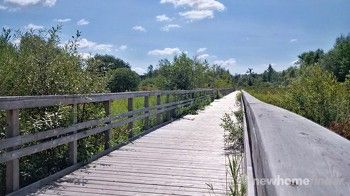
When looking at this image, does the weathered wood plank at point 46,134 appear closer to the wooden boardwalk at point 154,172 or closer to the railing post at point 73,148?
the railing post at point 73,148

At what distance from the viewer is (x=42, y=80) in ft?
23.3

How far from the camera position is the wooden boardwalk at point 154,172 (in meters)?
5.82

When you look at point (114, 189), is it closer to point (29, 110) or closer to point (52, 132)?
point (52, 132)

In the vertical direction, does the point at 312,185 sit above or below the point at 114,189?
above

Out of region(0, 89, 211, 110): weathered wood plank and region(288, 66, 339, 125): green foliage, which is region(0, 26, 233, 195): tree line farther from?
region(288, 66, 339, 125): green foliage

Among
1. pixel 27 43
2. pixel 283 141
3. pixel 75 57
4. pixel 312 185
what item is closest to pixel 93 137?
pixel 75 57

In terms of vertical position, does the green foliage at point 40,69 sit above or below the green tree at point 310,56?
below

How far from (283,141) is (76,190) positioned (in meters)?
3.88

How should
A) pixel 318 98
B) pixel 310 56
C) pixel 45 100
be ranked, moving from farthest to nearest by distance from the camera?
1. pixel 310 56
2. pixel 318 98
3. pixel 45 100

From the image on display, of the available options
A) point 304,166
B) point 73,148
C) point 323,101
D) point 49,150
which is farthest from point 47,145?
point 323,101

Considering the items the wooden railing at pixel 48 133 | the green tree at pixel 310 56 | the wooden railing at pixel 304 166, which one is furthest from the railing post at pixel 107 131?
the green tree at pixel 310 56

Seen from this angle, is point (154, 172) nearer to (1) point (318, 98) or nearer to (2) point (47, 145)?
(2) point (47, 145)

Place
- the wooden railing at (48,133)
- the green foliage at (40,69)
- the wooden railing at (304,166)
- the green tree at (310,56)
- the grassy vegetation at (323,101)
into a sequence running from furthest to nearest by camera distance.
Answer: the green tree at (310,56) < the grassy vegetation at (323,101) < the green foliage at (40,69) < the wooden railing at (48,133) < the wooden railing at (304,166)

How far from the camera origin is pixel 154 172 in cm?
703
